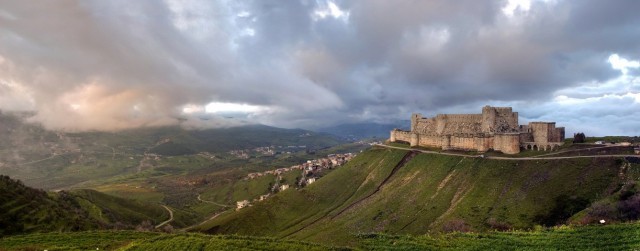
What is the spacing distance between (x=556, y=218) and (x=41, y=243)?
3247 inches

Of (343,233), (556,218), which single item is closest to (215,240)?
(343,233)

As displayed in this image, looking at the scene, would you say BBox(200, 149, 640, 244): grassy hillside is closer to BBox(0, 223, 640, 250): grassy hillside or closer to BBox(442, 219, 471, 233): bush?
BBox(442, 219, 471, 233): bush

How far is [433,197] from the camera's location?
311 feet

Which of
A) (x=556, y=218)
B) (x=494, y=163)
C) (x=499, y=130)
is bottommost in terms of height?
(x=556, y=218)

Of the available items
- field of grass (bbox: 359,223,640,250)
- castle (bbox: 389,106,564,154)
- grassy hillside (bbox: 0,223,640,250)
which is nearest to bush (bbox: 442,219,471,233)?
grassy hillside (bbox: 0,223,640,250)

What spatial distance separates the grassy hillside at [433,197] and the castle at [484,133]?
25.6ft

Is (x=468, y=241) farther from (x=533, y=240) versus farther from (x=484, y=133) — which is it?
(x=484, y=133)

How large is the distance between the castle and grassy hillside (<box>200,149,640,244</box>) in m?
7.79

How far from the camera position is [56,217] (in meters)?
95.7

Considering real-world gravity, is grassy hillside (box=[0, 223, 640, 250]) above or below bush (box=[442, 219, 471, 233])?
above

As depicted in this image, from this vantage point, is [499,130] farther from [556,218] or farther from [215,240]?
[215,240]

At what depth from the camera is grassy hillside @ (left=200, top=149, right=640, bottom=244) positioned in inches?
2881

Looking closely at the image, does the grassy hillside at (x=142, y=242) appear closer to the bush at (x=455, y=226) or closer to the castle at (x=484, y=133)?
the bush at (x=455, y=226)

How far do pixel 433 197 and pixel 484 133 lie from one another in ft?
96.6
